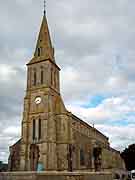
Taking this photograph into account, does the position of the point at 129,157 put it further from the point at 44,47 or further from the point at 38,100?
the point at 44,47

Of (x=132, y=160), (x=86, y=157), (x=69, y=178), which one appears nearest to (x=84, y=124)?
(x=86, y=157)

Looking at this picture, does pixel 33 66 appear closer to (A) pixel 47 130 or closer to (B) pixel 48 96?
(B) pixel 48 96

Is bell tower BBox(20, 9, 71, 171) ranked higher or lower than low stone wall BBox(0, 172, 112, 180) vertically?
higher

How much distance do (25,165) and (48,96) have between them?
12.6m

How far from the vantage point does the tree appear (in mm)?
65875

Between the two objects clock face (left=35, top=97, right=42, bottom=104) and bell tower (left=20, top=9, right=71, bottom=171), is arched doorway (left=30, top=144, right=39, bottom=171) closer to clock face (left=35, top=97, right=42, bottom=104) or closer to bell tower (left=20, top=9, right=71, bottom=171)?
bell tower (left=20, top=9, right=71, bottom=171)

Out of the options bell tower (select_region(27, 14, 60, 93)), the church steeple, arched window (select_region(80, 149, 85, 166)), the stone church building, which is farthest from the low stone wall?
the church steeple

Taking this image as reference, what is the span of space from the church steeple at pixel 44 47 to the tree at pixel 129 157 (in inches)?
→ 1331

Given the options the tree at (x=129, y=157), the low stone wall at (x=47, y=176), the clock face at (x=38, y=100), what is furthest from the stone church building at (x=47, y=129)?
the low stone wall at (x=47, y=176)

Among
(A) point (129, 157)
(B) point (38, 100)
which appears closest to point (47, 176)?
(B) point (38, 100)

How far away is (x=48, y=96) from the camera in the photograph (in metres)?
45.2

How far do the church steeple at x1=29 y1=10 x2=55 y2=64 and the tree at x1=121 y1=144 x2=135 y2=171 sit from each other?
3381 cm

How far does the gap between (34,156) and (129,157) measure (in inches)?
1369

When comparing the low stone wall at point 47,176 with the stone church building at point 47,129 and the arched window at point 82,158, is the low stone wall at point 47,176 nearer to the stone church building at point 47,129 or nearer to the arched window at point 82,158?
the stone church building at point 47,129
